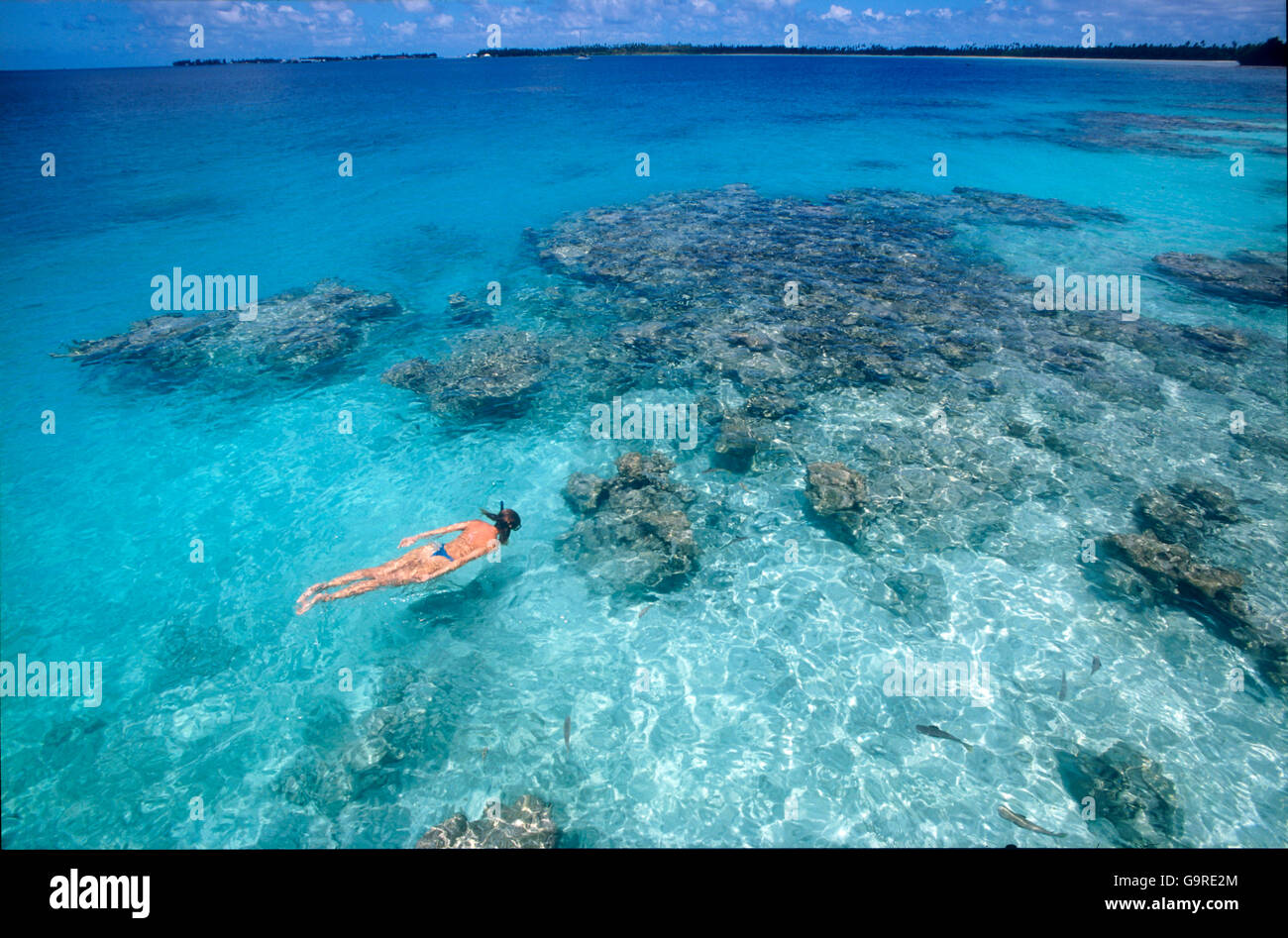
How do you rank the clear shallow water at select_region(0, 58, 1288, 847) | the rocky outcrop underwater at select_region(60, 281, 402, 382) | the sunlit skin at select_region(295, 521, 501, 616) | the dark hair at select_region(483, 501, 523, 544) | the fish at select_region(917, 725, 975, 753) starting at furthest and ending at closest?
the rocky outcrop underwater at select_region(60, 281, 402, 382) → the dark hair at select_region(483, 501, 523, 544) → the sunlit skin at select_region(295, 521, 501, 616) → the fish at select_region(917, 725, 975, 753) → the clear shallow water at select_region(0, 58, 1288, 847)

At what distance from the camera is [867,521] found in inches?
619

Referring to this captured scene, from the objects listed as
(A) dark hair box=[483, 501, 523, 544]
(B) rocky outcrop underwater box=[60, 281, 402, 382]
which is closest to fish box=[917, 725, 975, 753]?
(A) dark hair box=[483, 501, 523, 544]

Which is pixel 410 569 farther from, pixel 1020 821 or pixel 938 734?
pixel 1020 821

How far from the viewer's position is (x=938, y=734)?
11.4 metres

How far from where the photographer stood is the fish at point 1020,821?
9977mm

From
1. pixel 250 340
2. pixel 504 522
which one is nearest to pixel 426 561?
pixel 504 522

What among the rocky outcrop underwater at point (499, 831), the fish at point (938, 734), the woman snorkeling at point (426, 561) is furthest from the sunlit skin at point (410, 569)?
the fish at point (938, 734)

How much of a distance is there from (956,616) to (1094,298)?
23.3 m

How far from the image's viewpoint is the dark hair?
15281mm

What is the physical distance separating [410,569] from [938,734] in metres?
12.6

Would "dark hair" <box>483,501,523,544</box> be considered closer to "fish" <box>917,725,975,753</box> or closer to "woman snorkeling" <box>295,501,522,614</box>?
"woman snorkeling" <box>295,501,522,614</box>

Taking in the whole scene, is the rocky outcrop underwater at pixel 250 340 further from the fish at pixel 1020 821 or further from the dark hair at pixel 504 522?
the fish at pixel 1020 821

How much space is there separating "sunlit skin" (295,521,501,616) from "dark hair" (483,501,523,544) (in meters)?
0.13

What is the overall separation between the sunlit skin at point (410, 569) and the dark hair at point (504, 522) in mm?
133
